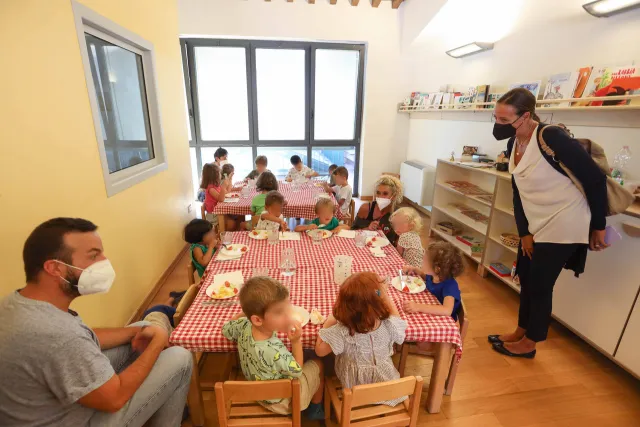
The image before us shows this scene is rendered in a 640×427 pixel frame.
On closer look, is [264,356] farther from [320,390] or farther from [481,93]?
[481,93]

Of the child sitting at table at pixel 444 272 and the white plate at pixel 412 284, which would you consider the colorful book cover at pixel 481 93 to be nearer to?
the child sitting at table at pixel 444 272

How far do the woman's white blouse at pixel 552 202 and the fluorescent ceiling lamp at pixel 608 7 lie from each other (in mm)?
1428

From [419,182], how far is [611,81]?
3111 mm

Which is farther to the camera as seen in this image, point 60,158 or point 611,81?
point 611,81

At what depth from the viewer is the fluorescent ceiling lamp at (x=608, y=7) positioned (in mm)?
2352

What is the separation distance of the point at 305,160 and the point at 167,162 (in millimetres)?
3350

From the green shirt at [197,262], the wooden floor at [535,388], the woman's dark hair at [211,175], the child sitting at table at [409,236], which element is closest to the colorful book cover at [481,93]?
the child sitting at table at [409,236]

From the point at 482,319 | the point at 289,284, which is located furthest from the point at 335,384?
the point at 482,319

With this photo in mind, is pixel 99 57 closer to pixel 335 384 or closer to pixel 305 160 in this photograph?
pixel 335 384

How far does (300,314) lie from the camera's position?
1549mm

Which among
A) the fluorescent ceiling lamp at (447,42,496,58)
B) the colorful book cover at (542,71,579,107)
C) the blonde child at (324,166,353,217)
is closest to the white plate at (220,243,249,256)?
the blonde child at (324,166,353,217)

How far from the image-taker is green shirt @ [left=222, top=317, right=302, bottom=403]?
132 centimetres

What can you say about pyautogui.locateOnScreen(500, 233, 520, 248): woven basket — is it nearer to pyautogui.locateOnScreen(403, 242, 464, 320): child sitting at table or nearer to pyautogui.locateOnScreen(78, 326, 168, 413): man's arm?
pyautogui.locateOnScreen(403, 242, 464, 320): child sitting at table

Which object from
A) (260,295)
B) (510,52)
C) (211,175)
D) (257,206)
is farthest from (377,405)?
(510,52)
